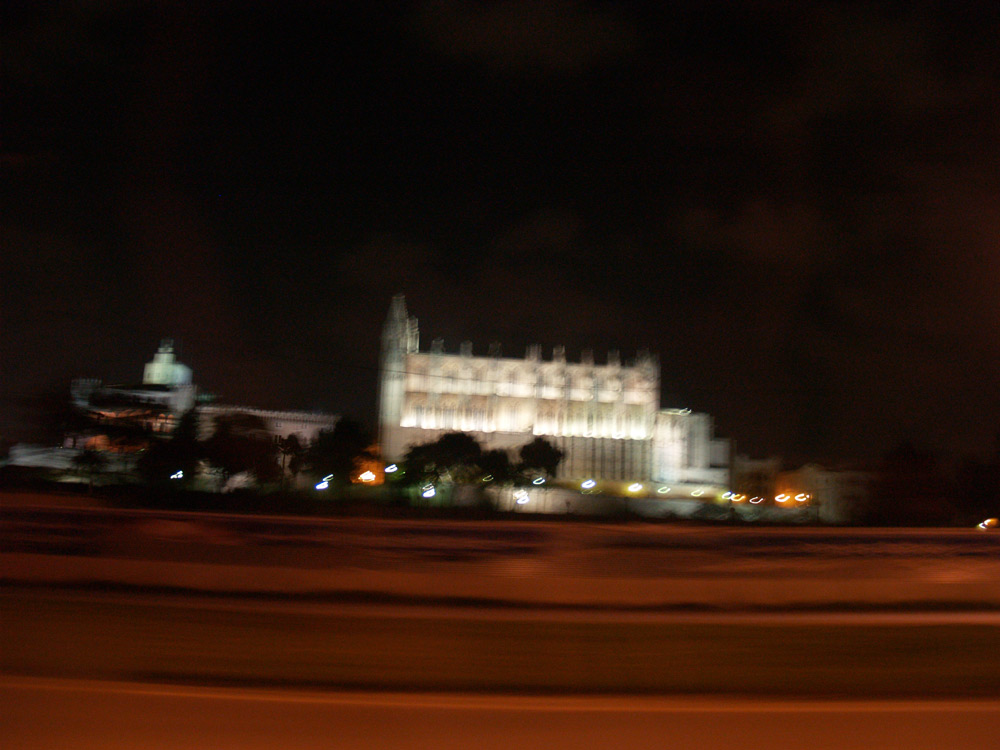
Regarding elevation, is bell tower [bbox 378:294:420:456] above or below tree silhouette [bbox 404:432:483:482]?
above

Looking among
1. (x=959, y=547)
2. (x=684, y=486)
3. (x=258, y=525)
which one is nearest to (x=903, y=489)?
(x=959, y=547)

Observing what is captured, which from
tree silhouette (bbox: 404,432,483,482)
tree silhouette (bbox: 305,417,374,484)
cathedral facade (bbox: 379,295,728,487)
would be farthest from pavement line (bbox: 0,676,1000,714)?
cathedral facade (bbox: 379,295,728,487)

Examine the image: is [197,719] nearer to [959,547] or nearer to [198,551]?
[198,551]

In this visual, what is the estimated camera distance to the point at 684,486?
→ 9112cm

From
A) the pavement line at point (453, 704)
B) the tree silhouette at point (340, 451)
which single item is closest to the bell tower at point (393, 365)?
the tree silhouette at point (340, 451)

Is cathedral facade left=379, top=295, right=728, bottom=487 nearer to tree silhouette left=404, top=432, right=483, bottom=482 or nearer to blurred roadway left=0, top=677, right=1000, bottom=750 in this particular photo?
tree silhouette left=404, top=432, right=483, bottom=482

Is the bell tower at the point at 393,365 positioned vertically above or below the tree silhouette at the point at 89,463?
above

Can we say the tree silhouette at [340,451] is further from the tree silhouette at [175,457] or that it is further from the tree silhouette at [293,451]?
the tree silhouette at [175,457]

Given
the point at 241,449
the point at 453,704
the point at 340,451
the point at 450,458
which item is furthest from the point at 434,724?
the point at 450,458

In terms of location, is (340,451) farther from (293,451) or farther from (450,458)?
(450,458)

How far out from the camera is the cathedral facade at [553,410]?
97.2m

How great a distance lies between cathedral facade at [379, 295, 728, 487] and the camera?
97.2m

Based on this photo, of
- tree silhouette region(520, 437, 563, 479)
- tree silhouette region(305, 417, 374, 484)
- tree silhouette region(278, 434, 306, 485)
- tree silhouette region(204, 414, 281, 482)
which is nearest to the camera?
tree silhouette region(204, 414, 281, 482)

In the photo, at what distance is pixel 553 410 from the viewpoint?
10206 cm
